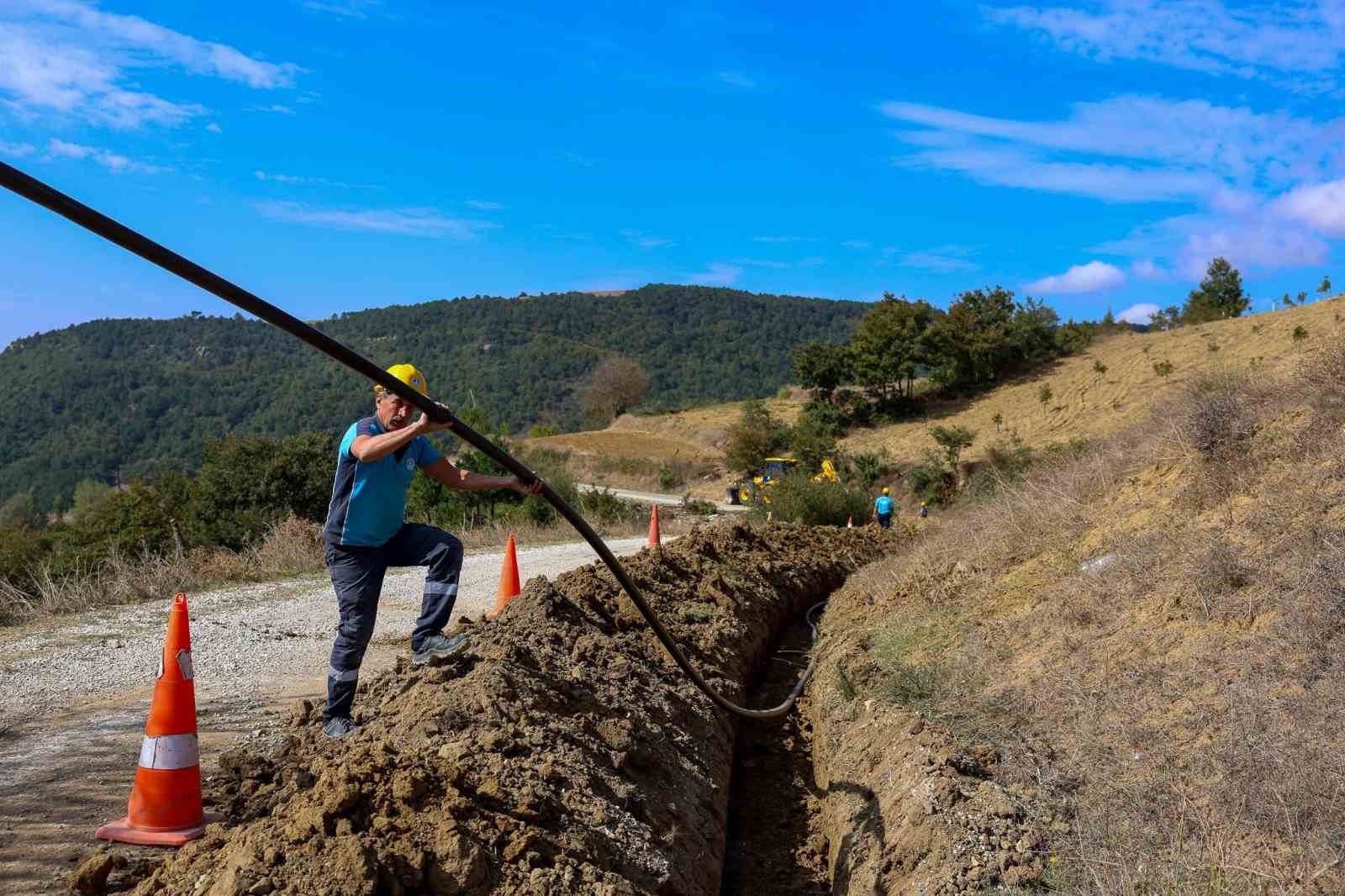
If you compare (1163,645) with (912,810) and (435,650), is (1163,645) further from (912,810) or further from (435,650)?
(435,650)

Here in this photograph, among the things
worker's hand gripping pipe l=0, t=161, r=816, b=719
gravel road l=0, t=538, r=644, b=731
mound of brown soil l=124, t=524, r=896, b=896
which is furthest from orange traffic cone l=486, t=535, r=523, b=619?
worker's hand gripping pipe l=0, t=161, r=816, b=719

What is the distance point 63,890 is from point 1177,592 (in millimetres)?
6354

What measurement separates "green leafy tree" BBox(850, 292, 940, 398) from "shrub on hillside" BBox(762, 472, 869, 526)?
30.9 m

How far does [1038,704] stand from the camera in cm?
620

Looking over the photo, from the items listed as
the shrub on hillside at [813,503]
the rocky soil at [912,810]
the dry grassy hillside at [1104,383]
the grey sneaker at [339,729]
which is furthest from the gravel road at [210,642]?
the dry grassy hillside at [1104,383]

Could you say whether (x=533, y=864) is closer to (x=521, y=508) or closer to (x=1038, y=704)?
(x=1038, y=704)

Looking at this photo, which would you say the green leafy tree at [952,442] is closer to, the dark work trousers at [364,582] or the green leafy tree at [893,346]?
the green leafy tree at [893,346]

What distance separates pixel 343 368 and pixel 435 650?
91254 millimetres

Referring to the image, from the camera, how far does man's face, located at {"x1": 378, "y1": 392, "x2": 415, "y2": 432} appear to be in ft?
17.5

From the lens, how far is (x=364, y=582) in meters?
5.43

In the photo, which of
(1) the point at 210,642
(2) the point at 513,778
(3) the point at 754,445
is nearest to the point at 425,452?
(2) the point at 513,778

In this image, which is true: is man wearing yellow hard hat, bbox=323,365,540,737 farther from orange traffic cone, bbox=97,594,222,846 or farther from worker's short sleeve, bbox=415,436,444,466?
orange traffic cone, bbox=97,594,222,846

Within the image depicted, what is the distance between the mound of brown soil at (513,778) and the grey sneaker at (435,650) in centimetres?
8

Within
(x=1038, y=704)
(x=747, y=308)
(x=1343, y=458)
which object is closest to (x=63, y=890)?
(x=1038, y=704)
